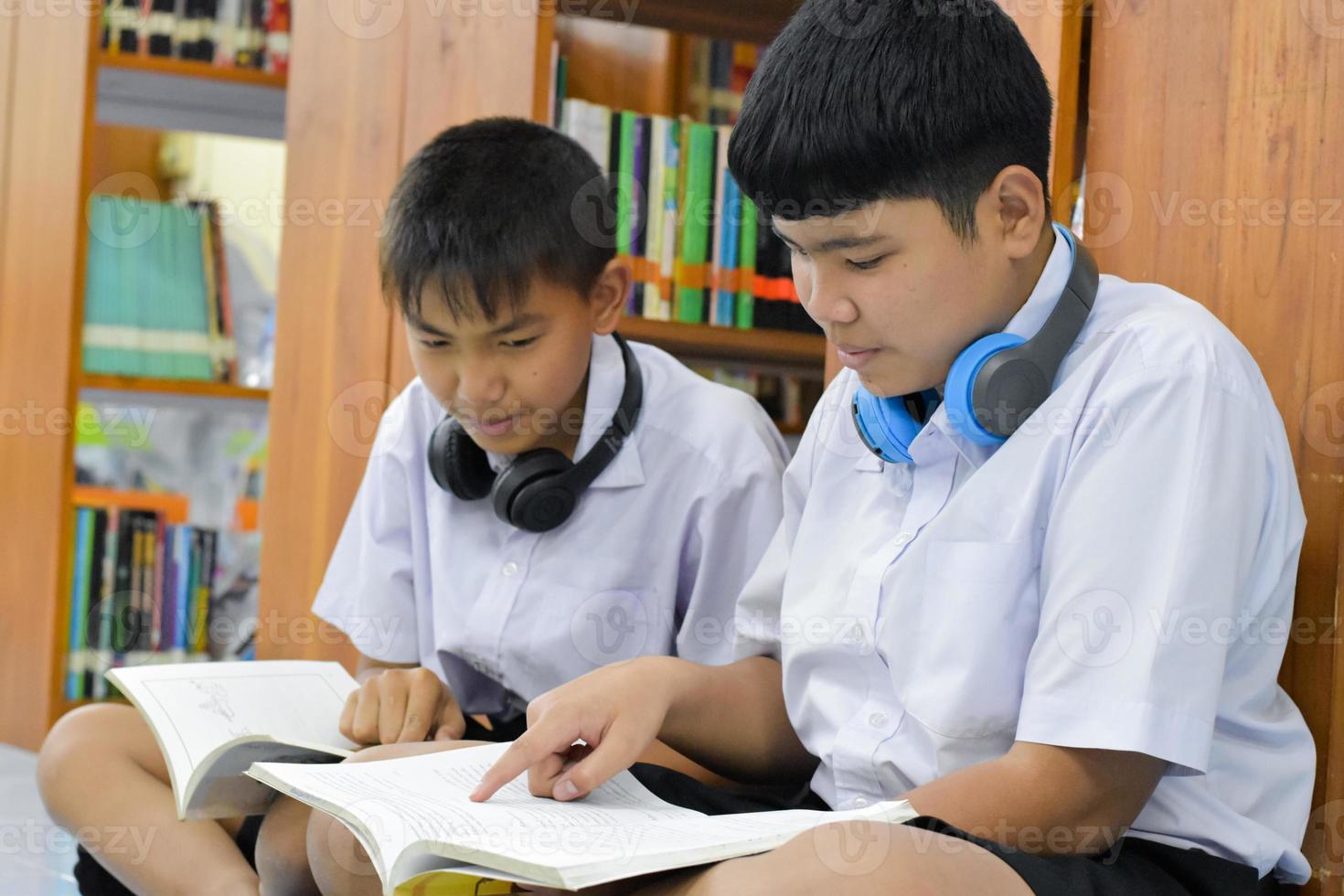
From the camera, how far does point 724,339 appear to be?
70.3 inches

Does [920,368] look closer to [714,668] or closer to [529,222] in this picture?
[714,668]

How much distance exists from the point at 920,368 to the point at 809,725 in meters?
0.28

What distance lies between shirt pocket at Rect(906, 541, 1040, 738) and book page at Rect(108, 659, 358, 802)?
486 millimetres

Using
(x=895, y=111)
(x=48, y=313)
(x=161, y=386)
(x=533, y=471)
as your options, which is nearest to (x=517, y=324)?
(x=533, y=471)

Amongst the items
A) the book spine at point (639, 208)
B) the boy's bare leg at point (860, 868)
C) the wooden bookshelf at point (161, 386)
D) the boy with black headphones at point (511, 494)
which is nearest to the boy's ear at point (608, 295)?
the boy with black headphones at point (511, 494)

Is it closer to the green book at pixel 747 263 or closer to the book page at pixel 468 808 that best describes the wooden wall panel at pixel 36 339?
the green book at pixel 747 263

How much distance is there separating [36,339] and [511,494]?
1.30m

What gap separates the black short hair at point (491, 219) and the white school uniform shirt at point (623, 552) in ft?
0.45

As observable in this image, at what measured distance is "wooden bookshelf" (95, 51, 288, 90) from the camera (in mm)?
2238

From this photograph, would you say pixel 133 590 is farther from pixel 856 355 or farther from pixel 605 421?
pixel 856 355

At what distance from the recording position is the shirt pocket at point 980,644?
35.1 inches

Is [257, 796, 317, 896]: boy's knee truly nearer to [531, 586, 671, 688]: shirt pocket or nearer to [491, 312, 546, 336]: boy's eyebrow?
[531, 586, 671, 688]: shirt pocket

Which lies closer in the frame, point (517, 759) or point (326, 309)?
point (517, 759)

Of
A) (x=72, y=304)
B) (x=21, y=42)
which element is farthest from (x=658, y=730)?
(x=21, y=42)
